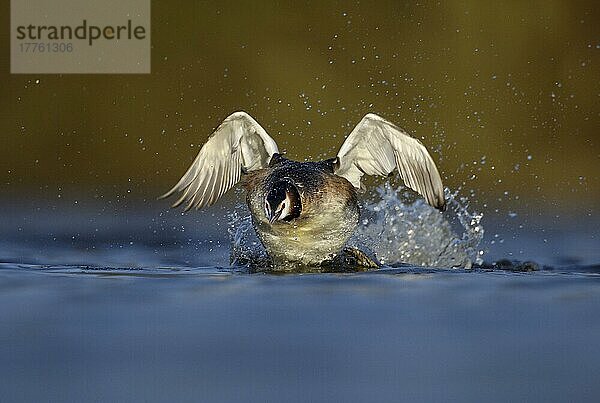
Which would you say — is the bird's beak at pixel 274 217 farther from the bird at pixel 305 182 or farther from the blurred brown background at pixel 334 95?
the blurred brown background at pixel 334 95

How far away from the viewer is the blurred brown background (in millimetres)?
13391

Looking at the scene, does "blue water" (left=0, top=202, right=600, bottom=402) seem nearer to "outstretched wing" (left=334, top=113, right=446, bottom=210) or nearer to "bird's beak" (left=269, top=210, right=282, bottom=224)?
"bird's beak" (left=269, top=210, right=282, bottom=224)

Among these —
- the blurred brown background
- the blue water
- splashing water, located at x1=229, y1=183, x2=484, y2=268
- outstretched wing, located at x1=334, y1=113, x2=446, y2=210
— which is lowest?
the blue water

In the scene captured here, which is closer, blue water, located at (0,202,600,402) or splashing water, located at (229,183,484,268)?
blue water, located at (0,202,600,402)

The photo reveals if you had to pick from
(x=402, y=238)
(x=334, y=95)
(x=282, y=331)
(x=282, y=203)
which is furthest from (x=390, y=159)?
(x=334, y=95)

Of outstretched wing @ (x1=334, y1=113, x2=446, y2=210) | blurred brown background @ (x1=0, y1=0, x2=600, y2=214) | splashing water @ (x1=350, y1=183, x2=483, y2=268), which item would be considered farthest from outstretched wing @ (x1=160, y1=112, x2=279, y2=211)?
blurred brown background @ (x1=0, y1=0, x2=600, y2=214)

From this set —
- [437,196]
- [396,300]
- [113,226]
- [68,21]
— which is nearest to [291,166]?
[437,196]

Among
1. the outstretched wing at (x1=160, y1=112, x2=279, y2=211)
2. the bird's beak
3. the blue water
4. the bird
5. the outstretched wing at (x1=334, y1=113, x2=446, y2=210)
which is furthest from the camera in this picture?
the outstretched wing at (x1=160, y1=112, x2=279, y2=211)

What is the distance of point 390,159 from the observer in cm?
888

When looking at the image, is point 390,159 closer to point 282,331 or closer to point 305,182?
point 305,182

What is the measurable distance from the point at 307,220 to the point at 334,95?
5952 millimetres

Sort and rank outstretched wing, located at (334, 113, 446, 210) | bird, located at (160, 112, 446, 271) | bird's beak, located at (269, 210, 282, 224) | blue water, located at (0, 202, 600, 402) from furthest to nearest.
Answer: outstretched wing, located at (334, 113, 446, 210) → bird, located at (160, 112, 446, 271) → bird's beak, located at (269, 210, 282, 224) → blue water, located at (0, 202, 600, 402)

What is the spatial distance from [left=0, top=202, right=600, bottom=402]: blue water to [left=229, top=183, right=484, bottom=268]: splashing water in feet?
0.89

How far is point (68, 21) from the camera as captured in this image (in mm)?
14820
